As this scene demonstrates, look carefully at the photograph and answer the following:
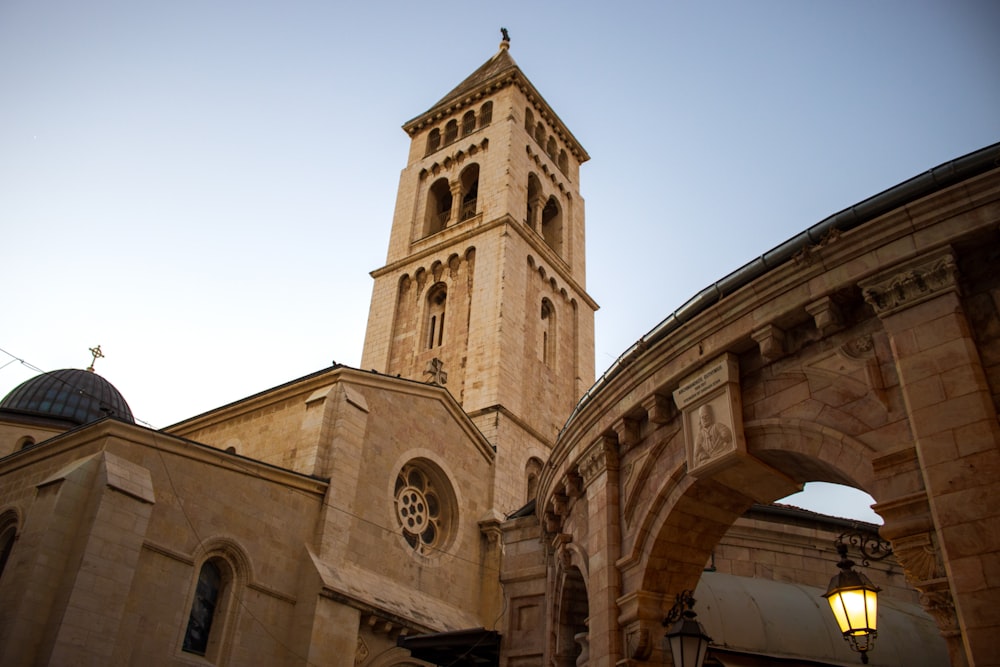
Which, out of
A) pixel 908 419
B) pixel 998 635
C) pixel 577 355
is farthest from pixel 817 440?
pixel 577 355

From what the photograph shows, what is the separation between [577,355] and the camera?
38781 millimetres

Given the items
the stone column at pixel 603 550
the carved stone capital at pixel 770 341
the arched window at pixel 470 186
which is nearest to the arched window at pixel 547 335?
the arched window at pixel 470 186

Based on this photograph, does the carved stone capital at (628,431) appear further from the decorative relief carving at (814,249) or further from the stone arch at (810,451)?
the decorative relief carving at (814,249)

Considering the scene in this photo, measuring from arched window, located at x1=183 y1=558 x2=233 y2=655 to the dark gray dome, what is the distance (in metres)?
18.5

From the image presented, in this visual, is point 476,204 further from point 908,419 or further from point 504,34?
point 908,419

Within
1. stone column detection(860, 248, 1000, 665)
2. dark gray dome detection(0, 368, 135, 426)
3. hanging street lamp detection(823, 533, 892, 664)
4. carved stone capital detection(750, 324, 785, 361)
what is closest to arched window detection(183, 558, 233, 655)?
hanging street lamp detection(823, 533, 892, 664)

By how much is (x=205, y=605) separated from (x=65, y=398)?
71.4 feet

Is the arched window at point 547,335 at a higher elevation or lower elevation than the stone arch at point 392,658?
higher

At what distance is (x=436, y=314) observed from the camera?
37438mm

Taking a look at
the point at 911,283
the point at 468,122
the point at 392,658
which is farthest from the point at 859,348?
the point at 468,122

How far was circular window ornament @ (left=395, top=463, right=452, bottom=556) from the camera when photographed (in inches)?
928

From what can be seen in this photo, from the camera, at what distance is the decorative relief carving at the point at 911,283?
21.6ft

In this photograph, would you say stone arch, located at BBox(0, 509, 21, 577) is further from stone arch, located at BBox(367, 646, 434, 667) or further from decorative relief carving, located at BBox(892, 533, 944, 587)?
decorative relief carving, located at BBox(892, 533, 944, 587)

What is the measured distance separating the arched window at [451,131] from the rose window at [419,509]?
2554 centimetres
